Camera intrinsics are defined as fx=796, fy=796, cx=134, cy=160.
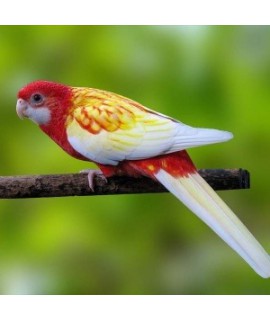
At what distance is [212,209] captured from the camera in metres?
1.91

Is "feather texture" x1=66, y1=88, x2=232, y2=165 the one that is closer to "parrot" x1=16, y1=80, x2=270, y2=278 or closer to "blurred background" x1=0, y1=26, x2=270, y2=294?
"parrot" x1=16, y1=80, x2=270, y2=278

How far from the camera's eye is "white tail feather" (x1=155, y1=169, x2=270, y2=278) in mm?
1903

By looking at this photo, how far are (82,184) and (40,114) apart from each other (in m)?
0.21

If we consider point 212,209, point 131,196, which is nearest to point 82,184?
point 131,196

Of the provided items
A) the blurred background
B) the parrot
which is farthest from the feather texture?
the blurred background

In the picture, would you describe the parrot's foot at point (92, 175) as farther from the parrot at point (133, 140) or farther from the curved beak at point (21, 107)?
the curved beak at point (21, 107)

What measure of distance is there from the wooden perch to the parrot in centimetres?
3

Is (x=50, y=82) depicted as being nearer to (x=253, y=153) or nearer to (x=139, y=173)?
(x=139, y=173)

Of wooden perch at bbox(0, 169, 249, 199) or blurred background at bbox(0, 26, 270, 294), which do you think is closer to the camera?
wooden perch at bbox(0, 169, 249, 199)

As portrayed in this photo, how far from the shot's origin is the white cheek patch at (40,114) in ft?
6.66

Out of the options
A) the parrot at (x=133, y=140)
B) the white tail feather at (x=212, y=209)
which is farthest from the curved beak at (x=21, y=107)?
the white tail feather at (x=212, y=209)

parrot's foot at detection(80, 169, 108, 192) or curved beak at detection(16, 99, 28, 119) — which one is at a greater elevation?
curved beak at detection(16, 99, 28, 119)
